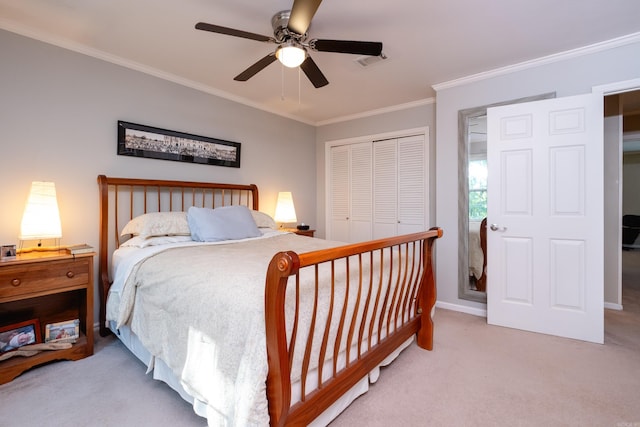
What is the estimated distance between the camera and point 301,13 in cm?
161

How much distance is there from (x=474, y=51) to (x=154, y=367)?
11.3ft

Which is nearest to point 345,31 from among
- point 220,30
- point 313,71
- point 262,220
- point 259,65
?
point 313,71

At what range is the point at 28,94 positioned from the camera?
7.52ft

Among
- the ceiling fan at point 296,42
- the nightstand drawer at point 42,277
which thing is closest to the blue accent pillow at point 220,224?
the nightstand drawer at point 42,277

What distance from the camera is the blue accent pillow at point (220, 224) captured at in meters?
2.62

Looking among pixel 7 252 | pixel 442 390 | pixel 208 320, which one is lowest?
pixel 442 390

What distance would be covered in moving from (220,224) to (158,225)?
50 cm

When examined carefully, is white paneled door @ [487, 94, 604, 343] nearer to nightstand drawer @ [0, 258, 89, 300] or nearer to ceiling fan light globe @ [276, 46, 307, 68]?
ceiling fan light globe @ [276, 46, 307, 68]

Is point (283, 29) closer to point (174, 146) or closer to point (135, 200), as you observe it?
point (174, 146)

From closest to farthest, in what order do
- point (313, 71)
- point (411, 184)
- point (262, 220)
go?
point (313, 71), point (262, 220), point (411, 184)

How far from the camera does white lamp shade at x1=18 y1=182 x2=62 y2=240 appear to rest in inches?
80.9

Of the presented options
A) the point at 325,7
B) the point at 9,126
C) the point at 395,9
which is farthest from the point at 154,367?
the point at 395,9

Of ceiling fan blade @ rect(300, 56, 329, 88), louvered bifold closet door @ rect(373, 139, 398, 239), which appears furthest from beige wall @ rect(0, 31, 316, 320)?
louvered bifold closet door @ rect(373, 139, 398, 239)

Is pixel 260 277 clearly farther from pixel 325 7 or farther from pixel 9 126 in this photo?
pixel 9 126
